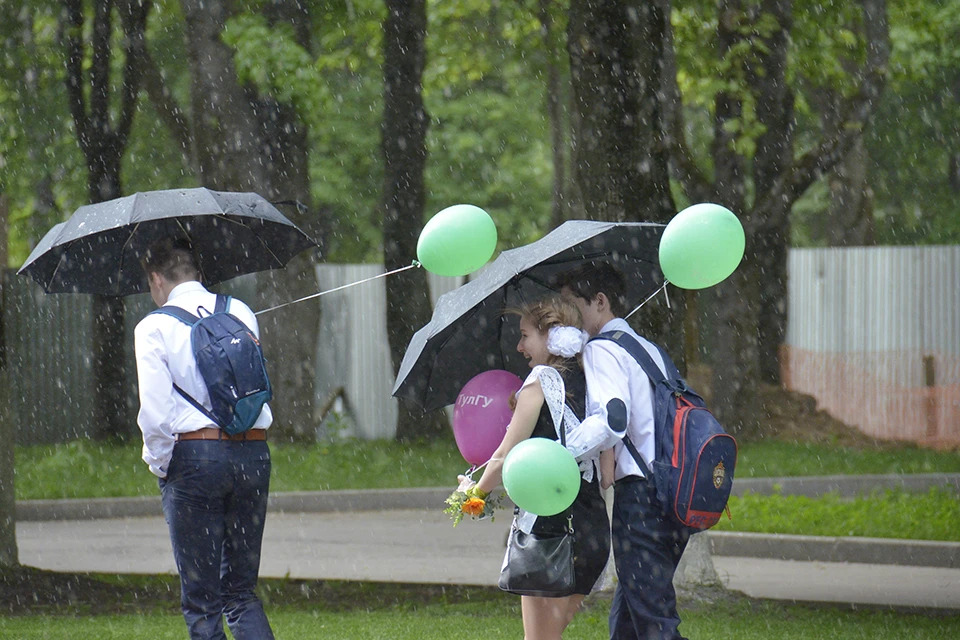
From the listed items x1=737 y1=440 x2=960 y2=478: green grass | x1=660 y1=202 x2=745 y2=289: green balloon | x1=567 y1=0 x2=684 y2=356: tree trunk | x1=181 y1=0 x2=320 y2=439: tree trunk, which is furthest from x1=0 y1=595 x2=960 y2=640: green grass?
x1=181 y1=0 x2=320 y2=439: tree trunk

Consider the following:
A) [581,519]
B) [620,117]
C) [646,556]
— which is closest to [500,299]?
[581,519]

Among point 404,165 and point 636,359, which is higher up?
point 404,165

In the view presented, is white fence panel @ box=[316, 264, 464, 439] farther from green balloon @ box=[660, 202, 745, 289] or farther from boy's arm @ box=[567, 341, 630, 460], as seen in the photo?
boy's arm @ box=[567, 341, 630, 460]

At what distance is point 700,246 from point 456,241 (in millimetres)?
1017

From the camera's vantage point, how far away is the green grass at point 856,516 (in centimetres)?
1028

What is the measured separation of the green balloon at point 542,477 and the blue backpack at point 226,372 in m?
1.04

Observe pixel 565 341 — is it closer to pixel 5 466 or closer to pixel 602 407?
pixel 602 407

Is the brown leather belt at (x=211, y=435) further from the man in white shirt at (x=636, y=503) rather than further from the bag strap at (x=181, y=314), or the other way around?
the man in white shirt at (x=636, y=503)

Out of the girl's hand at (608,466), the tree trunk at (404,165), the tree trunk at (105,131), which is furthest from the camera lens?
the tree trunk at (105,131)

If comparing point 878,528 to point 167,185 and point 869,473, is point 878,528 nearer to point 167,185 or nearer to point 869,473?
point 869,473

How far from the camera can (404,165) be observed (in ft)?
54.5

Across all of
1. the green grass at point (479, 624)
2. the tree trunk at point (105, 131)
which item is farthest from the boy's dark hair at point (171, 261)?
the tree trunk at point (105, 131)

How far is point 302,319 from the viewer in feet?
54.2

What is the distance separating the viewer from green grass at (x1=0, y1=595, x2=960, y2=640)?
704 centimetres
